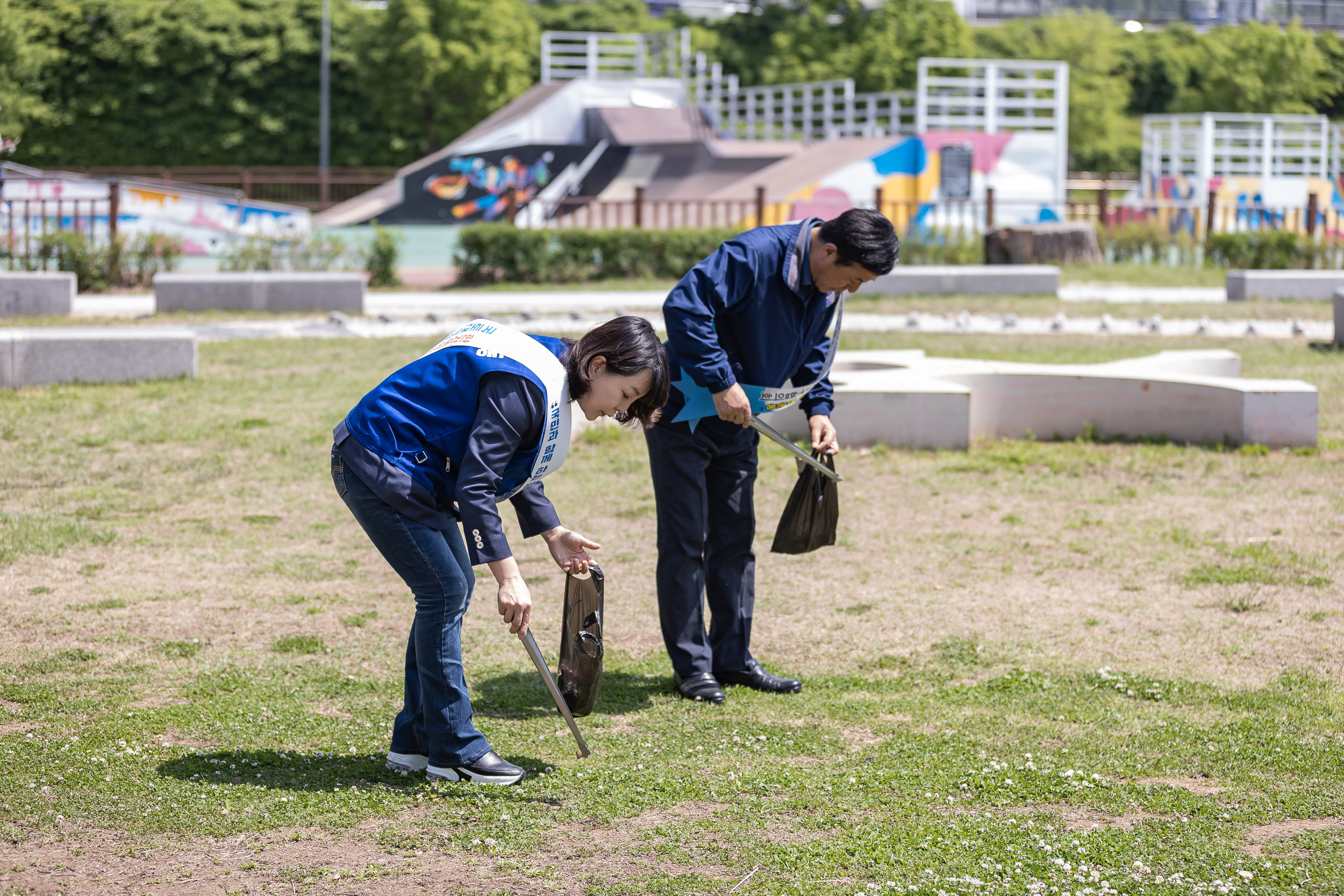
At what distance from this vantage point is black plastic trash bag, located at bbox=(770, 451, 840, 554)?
16.2 feet

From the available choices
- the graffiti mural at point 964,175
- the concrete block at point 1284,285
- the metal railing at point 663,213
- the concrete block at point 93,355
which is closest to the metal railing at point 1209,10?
the graffiti mural at point 964,175

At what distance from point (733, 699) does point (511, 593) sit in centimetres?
147

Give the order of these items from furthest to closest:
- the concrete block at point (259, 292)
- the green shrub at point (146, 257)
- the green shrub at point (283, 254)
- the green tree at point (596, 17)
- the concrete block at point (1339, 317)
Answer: the green tree at point (596, 17)
the green shrub at point (283, 254)
the green shrub at point (146, 257)
the concrete block at point (259, 292)
the concrete block at point (1339, 317)

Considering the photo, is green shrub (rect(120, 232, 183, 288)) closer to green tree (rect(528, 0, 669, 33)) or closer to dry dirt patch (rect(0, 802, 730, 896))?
dry dirt patch (rect(0, 802, 730, 896))

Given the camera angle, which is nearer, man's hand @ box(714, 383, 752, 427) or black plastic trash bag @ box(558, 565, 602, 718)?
black plastic trash bag @ box(558, 565, 602, 718)

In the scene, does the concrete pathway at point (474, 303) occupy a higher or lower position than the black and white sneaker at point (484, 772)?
higher

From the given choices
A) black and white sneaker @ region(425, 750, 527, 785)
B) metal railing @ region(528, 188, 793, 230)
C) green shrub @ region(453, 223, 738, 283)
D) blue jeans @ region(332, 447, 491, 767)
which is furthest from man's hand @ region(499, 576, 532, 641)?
green shrub @ region(453, 223, 738, 283)

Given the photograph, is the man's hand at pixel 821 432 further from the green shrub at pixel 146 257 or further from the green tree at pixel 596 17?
the green tree at pixel 596 17

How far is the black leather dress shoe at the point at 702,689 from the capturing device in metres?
4.55

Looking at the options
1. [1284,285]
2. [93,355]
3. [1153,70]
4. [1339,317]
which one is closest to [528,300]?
[93,355]

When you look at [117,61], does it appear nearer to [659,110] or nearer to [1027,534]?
[659,110]

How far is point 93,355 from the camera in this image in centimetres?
981

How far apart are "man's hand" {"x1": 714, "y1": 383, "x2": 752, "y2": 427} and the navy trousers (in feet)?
0.71

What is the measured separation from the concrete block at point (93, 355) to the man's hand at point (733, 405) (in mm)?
6964
